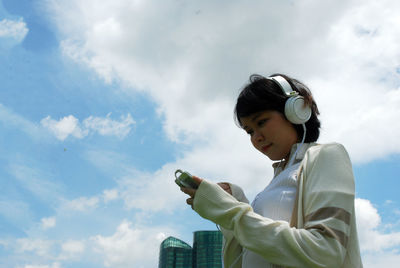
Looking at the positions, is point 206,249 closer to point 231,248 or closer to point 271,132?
point 231,248

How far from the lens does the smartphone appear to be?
2375mm

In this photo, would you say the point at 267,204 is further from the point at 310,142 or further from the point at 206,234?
the point at 206,234

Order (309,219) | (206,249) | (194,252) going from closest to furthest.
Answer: (309,219) < (206,249) < (194,252)

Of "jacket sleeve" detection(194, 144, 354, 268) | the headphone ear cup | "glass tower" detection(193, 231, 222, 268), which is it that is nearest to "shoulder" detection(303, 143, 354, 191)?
"jacket sleeve" detection(194, 144, 354, 268)

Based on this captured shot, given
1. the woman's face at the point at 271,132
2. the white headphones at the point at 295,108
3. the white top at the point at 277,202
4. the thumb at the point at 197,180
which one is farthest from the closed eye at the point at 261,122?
the thumb at the point at 197,180

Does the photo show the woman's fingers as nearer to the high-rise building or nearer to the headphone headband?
the headphone headband

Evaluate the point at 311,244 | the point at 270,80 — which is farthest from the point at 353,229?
the point at 270,80

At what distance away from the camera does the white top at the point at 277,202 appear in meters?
2.40

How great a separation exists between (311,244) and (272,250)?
0.21 meters

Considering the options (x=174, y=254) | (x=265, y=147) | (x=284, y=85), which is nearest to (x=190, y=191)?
(x=265, y=147)

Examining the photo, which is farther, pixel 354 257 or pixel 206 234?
pixel 206 234

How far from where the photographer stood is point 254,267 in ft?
7.87

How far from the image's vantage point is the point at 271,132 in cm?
283

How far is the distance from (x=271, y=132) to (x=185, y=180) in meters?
0.84
